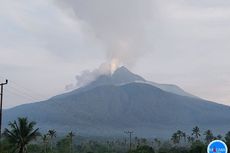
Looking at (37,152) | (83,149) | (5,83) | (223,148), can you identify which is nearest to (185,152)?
(37,152)

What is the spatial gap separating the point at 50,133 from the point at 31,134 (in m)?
82.1

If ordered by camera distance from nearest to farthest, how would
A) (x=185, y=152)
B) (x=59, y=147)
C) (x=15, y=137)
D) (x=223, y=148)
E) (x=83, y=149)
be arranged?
(x=223, y=148), (x=15, y=137), (x=185, y=152), (x=59, y=147), (x=83, y=149)

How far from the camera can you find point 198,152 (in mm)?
94312

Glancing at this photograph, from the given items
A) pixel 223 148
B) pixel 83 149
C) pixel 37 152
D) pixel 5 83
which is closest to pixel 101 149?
pixel 83 149

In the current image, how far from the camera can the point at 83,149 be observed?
17600 centimetres

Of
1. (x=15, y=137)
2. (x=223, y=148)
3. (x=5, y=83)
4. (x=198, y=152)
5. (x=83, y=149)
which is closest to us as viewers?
(x=223, y=148)

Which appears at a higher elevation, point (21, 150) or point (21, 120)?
point (21, 120)

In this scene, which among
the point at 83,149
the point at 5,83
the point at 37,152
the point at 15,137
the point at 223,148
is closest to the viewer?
the point at 223,148

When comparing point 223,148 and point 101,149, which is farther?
point 101,149

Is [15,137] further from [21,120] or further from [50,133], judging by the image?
[50,133]

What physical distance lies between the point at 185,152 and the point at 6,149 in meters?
49.3

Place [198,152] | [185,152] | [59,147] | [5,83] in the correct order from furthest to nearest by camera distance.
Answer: [59,147]
[185,152]
[198,152]
[5,83]

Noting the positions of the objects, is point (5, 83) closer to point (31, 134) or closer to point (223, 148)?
point (31, 134)

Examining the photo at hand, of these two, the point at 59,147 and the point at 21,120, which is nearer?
the point at 21,120
